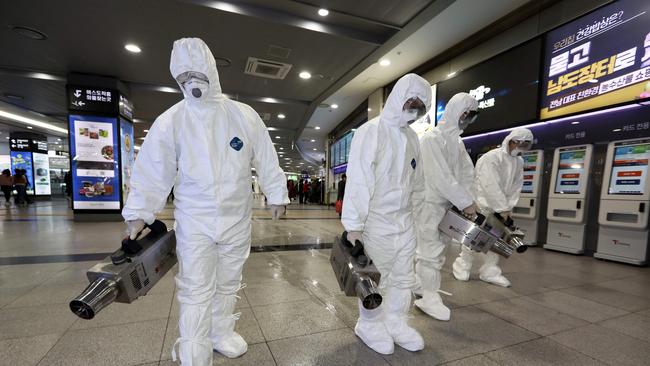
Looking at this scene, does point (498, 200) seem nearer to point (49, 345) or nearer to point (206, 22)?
point (49, 345)

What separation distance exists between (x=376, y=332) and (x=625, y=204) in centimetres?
398

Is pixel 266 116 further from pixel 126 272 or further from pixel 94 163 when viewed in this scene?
pixel 126 272

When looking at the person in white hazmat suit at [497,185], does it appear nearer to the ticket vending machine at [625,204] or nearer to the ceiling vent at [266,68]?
the ticket vending machine at [625,204]

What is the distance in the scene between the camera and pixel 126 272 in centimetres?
122

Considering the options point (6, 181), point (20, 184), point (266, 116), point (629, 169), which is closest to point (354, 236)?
point (629, 169)

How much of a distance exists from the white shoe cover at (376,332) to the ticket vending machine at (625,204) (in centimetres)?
387

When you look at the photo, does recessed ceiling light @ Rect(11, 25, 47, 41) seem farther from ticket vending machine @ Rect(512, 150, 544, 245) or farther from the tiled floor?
ticket vending machine @ Rect(512, 150, 544, 245)

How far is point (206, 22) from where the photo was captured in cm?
413

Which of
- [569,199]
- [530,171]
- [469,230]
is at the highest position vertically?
[530,171]

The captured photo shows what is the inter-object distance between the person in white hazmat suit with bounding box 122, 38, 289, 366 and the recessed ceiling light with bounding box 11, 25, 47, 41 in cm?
522

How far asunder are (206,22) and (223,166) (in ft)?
12.6

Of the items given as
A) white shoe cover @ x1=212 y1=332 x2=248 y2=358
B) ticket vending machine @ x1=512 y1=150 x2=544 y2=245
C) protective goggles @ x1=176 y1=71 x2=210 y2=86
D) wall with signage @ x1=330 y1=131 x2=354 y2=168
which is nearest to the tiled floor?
white shoe cover @ x1=212 y1=332 x2=248 y2=358

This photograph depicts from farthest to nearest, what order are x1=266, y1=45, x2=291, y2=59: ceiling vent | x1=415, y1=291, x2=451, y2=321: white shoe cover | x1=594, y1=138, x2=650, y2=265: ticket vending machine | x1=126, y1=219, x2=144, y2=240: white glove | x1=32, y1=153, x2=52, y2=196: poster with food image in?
x1=32, y1=153, x2=52, y2=196: poster with food image, x1=266, y1=45, x2=291, y2=59: ceiling vent, x1=594, y1=138, x2=650, y2=265: ticket vending machine, x1=415, y1=291, x2=451, y2=321: white shoe cover, x1=126, y1=219, x2=144, y2=240: white glove

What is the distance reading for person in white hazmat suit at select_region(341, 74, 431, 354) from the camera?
156cm
